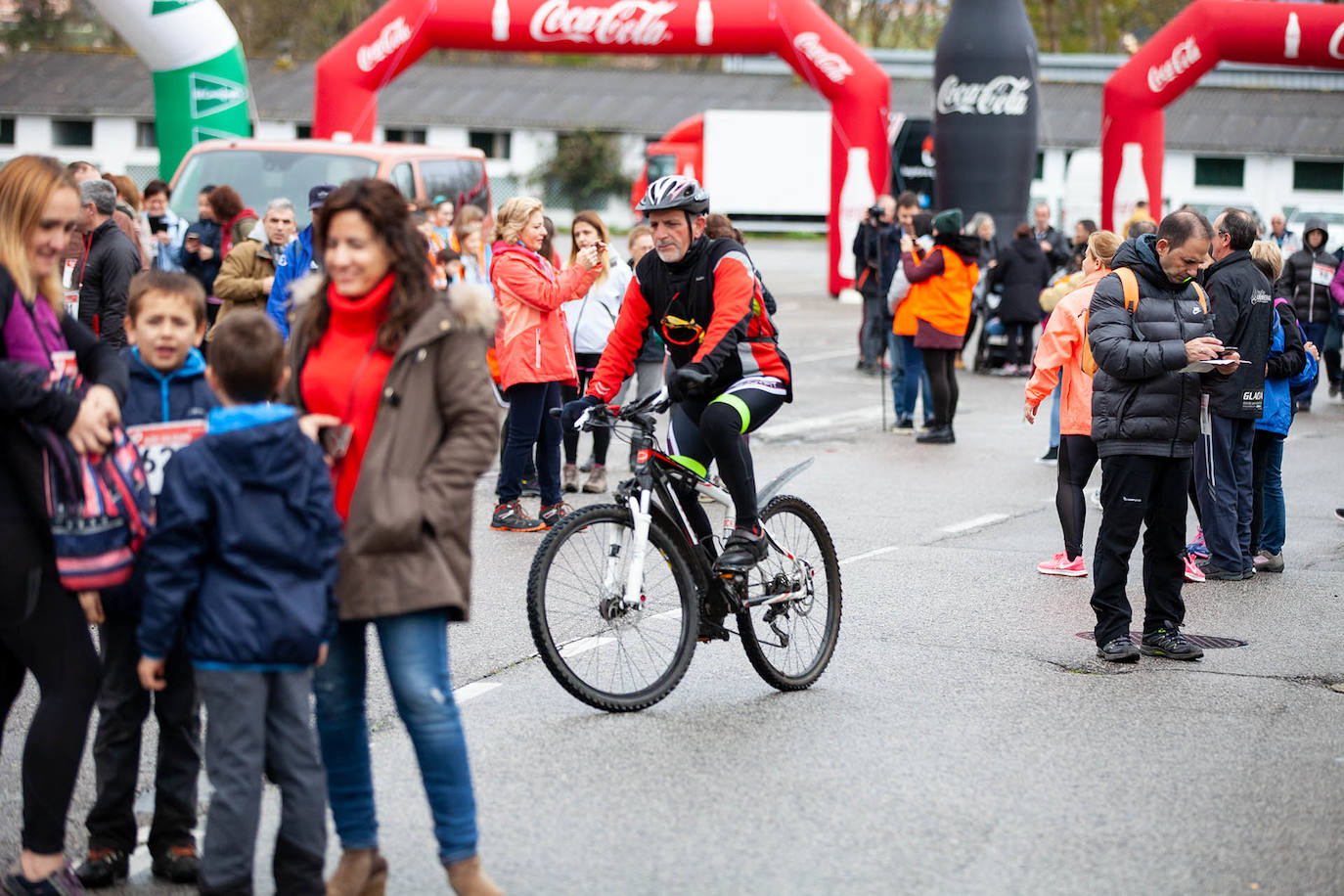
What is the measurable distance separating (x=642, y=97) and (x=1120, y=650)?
54.0 metres

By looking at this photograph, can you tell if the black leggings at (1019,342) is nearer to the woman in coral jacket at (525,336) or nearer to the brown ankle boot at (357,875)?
the woman in coral jacket at (525,336)

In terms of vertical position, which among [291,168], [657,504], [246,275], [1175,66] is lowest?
[657,504]

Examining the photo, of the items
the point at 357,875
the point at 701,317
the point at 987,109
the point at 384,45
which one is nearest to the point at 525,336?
the point at 701,317

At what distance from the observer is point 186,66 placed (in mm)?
19094

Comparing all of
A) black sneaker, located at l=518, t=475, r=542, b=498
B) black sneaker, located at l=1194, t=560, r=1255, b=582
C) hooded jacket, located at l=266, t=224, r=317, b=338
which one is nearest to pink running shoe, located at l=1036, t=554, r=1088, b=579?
black sneaker, located at l=1194, t=560, r=1255, b=582

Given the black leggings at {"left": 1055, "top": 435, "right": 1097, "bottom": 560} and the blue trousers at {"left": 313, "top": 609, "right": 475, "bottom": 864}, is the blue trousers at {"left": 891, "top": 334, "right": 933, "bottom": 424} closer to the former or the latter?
the black leggings at {"left": 1055, "top": 435, "right": 1097, "bottom": 560}

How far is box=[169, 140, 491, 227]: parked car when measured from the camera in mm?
15047

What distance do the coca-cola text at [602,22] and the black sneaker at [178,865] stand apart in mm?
21007

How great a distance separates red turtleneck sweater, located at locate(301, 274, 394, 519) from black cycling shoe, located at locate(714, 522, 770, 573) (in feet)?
7.55

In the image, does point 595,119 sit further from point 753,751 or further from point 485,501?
point 753,751

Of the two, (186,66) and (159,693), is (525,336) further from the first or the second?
(186,66)

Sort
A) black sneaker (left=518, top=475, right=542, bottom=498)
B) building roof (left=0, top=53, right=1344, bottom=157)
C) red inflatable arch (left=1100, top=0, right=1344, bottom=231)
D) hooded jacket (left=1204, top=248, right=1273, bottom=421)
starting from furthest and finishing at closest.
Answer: building roof (left=0, top=53, right=1344, bottom=157) < red inflatable arch (left=1100, top=0, right=1344, bottom=231) < black sneaker (left=518, top=475, right=542, bottom=498) < hooded jacket (left=1204, top=248, right=1273, bottom=421)

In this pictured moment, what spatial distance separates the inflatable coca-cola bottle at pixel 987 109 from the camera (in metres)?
23.3

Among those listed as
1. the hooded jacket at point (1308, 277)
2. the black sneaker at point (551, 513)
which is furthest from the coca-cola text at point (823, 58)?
the black sneaker at point (551, 513)
